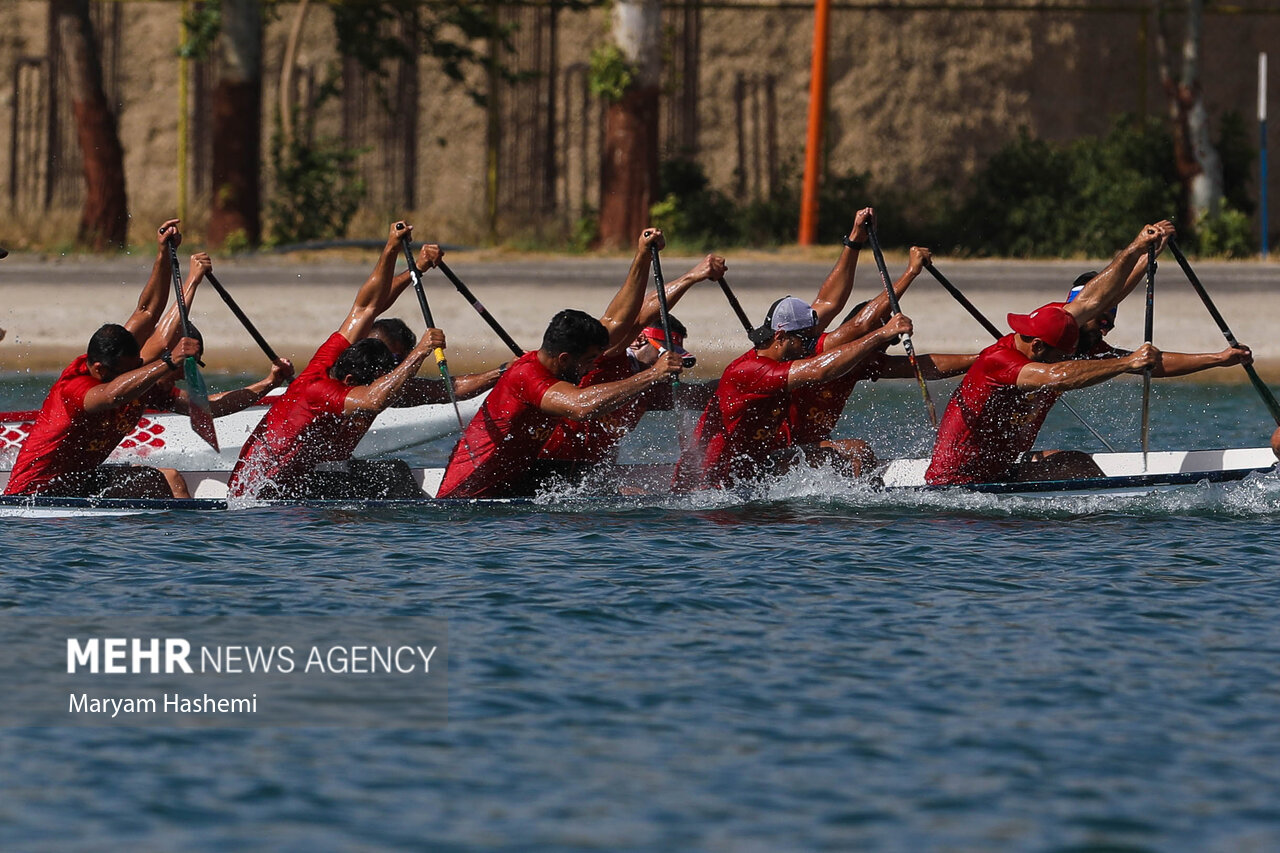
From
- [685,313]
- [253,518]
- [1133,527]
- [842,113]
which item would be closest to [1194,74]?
[842,113]

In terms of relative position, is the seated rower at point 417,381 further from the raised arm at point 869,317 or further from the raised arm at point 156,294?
the raised arm at point 869,317

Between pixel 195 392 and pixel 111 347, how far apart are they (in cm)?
102

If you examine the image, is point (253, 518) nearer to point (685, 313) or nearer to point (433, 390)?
point (433, 390)

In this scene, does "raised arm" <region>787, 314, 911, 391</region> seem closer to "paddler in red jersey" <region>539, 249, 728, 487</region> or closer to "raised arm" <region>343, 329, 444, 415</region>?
"paddler in red jersey" <region>539, 249, 728, 487</region>

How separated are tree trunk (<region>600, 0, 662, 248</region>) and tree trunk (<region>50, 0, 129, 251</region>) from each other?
5.91 metres

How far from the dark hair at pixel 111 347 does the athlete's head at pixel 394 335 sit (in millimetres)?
1611

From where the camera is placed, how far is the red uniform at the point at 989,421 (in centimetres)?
1101

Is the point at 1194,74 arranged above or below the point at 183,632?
above

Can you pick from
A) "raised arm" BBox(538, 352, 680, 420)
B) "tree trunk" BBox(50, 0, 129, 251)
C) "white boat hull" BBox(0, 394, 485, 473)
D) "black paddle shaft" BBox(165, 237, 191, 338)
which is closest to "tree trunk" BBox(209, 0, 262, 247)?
"tree trunk" BBox(50, 0, 129, 251)

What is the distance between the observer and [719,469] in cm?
1159

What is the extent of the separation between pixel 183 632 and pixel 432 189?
1751cm

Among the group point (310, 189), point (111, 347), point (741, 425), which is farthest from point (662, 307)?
point (310, 189)

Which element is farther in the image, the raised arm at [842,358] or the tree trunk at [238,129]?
the tree trunk at [238,129]

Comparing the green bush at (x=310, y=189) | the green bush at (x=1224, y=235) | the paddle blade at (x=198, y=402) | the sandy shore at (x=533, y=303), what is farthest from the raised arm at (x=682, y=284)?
the green bush at (x=1224, y=235)
